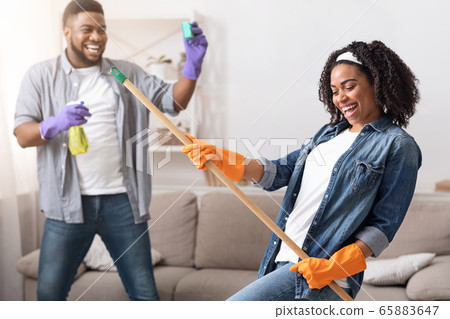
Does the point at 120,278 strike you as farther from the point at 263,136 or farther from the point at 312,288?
the point at 312,288

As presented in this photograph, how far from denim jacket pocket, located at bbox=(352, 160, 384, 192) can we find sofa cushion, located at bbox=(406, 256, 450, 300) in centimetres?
59

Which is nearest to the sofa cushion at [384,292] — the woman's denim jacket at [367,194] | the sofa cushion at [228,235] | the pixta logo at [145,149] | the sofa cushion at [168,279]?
the sofa cushion at [228,235]

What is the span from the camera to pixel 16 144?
1.71 metres

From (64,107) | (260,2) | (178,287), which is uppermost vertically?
(260,2)

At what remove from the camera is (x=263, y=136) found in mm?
1262

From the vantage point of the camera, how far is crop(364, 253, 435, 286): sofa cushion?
4.52 feet

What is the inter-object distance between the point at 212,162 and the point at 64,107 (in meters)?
0.58

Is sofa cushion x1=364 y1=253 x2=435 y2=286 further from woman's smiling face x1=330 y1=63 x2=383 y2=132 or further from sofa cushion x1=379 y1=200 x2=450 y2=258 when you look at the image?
woman's smiling face x1=330 y1=63 x2=383 y2=132

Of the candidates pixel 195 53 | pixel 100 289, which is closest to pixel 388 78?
pixel 195 53

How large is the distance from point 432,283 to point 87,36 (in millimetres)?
1101

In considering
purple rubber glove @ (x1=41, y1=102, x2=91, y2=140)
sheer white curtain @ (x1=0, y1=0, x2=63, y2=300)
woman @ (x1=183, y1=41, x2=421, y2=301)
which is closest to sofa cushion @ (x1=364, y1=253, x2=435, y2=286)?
woman @ (x1=183, y1=41, x2=421, y2=301)

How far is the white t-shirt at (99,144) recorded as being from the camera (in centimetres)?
141
